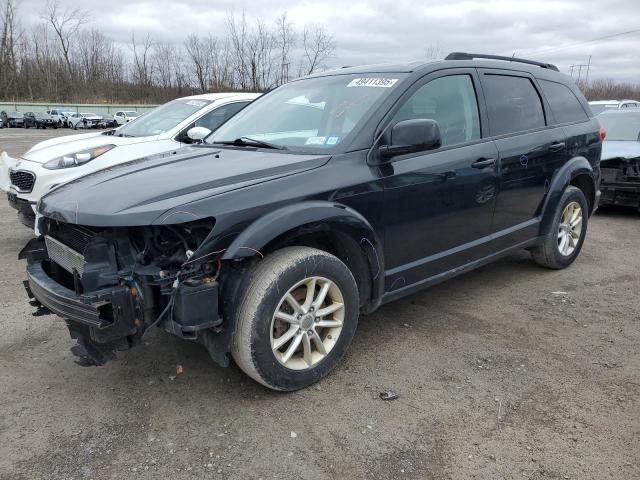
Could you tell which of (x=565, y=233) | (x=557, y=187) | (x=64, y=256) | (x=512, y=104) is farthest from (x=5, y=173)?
(x=565, y=233)

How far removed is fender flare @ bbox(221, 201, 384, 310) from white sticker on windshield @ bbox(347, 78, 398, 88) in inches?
38.6

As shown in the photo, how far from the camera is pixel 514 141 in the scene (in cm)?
412

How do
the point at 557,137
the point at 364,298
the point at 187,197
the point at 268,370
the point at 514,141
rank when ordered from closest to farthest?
the point at 187,197
the point at 268,370
the point at 364,298
the point at 514,141
the point at 557,137

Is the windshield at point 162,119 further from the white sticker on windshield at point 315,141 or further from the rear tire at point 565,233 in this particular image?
the rear tire at point 565,233

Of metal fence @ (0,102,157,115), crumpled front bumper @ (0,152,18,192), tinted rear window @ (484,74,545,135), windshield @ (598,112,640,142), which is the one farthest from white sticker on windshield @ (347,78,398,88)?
metal fence @ (0,102,157,115)

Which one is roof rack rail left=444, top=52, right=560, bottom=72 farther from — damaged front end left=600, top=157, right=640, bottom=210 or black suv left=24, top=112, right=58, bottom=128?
black suv left=24, top=112, right=58, bottom=128

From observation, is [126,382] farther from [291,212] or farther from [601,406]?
[601,406]

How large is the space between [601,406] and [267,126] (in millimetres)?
2763

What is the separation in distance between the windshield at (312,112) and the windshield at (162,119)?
104 inches

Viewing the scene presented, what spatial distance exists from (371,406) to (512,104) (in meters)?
2.79

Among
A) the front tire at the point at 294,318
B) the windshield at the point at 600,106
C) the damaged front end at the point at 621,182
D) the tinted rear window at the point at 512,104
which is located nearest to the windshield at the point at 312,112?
the front tire at the point at 294,318

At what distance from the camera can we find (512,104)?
4246 millimetres

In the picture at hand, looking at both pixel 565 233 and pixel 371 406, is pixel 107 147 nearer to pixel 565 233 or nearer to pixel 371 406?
pixel 371 406

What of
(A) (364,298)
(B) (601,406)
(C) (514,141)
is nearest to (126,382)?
(A) (364,298)
